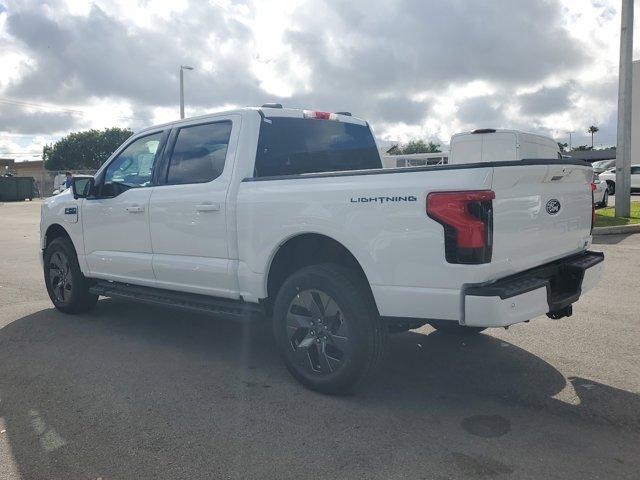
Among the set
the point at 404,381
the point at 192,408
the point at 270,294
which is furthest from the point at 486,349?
the point at 192,408

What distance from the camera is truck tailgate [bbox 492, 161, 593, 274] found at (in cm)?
336

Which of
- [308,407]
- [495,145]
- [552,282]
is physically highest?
[495,145]

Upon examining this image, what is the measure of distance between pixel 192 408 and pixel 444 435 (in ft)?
5.29

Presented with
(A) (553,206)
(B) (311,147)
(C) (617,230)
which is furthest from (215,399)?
(C) (617,230)

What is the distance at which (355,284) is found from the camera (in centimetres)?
378

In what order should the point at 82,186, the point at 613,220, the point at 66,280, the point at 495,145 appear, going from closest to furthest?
1. the point at 82,186
2. the point at 66,280
3. the point at 495,145
4. the point at 613,220

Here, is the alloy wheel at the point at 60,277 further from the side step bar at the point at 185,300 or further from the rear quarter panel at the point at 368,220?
the rear quarter panel at the point at 368,220

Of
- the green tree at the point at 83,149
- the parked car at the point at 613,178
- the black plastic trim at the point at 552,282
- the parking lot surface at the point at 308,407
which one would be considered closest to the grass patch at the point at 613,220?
the parking lot surface at the point at 308,407

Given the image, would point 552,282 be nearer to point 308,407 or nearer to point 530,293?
point 530,293

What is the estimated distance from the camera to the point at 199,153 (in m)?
4.93

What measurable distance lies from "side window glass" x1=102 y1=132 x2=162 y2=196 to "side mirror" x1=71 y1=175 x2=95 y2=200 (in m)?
0.15

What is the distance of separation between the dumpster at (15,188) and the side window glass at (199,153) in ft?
122

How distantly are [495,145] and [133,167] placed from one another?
29.5 ft

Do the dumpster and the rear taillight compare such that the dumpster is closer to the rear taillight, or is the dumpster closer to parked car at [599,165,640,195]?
parked car at [599,165,640,195]
